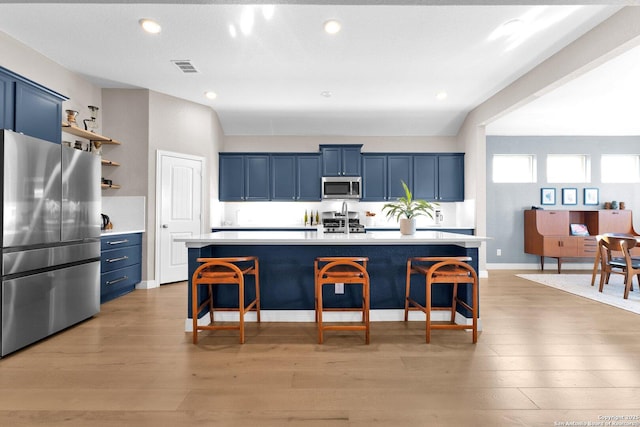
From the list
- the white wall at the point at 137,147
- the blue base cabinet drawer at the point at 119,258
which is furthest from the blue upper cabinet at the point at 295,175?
the blue base cabinet drawer at the point at 119,258

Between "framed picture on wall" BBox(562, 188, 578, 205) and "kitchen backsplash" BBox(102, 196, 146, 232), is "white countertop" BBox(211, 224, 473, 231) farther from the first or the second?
"framed picture on wall" BBox(562, 188, 578, 205)

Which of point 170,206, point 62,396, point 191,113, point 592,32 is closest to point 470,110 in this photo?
point 592,32

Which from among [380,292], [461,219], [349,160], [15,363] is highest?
[349,160]

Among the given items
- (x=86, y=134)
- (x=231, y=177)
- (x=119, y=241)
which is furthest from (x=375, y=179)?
(x=86, y=134)

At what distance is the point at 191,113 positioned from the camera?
5.59 metres

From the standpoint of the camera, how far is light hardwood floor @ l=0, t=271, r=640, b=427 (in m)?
1.83

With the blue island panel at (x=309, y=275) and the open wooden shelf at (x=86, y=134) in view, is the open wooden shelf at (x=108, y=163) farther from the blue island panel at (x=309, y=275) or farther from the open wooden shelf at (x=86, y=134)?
the blue island panel at (x=309, y=275)

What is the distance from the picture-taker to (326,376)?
2250mm

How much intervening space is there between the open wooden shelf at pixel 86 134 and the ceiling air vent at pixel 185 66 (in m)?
1.46

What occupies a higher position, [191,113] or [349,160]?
[191,113]

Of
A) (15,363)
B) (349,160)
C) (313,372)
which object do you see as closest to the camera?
(313,372)

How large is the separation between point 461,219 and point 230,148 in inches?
187

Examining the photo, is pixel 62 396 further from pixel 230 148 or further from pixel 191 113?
pixel 230 148

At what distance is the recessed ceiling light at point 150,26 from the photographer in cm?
325
